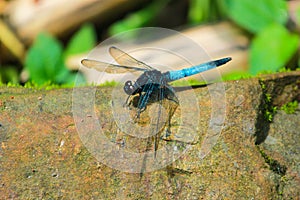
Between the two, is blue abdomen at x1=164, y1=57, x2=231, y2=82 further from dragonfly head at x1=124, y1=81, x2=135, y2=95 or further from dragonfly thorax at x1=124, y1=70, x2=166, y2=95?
dragonfly head at x1=124, y1=81, x2=135, y2=95

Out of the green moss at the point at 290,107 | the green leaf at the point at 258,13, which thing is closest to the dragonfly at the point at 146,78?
the green moss at the point at 290,107

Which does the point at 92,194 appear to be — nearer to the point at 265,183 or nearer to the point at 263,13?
the point at 265,183

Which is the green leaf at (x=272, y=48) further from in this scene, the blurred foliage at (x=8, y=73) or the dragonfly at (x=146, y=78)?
the blurred foliage at (x=8, y=73)

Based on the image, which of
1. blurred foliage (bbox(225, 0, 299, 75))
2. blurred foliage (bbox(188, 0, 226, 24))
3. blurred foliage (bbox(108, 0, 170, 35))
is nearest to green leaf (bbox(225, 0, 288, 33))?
blurred foliage (bbox(225, 0, 299, 75))

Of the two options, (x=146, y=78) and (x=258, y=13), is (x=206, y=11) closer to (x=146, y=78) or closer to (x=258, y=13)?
(x=258, y=13)

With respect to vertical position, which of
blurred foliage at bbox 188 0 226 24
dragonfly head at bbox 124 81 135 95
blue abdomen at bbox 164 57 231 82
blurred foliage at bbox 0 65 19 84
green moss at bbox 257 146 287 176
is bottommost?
blurred foliage at bbox 0 65 19 84

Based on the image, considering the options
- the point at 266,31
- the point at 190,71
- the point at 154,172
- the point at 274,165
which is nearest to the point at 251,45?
the point at 266,31
